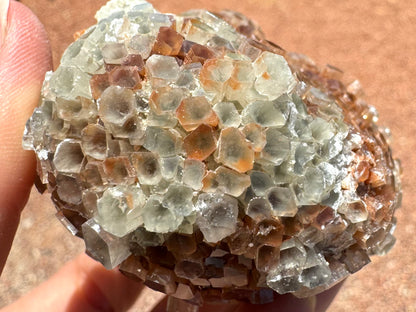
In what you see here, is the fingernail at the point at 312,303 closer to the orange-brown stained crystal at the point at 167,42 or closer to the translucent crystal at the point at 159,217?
the translucent crystal at the point at 159,217

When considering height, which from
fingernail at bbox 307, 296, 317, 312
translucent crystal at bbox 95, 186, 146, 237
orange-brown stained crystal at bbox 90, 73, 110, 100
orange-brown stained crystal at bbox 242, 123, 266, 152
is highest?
orange-brown stained crystal at bbox 90, 73, 110, 100

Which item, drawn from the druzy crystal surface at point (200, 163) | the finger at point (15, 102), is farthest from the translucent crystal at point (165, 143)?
the finger at point (15, 102)

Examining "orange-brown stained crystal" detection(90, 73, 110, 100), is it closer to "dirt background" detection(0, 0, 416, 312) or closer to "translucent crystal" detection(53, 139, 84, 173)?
"translucent crystal" detection(53, 139, 84, 173)

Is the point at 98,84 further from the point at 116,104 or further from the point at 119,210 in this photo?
the point at 119,210

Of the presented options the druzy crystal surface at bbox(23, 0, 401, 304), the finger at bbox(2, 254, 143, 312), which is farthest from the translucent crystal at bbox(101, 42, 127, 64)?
the finger at bbox(2, 254, 143, 312)

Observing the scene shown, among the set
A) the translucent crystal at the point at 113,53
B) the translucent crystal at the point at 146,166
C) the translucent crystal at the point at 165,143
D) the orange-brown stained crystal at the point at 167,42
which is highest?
the orange-brown stained crystal at the point at 167,42
